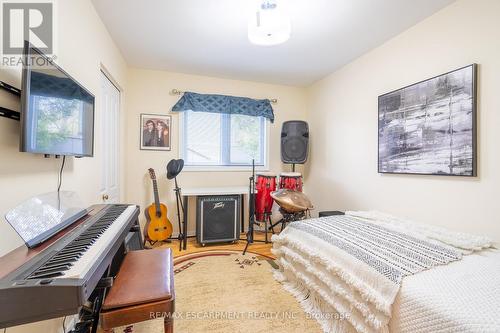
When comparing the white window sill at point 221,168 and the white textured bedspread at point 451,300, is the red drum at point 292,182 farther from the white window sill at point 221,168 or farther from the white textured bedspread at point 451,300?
the white textured bedspread at point 451,300

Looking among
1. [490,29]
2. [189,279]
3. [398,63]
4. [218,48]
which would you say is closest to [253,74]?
[218,48]

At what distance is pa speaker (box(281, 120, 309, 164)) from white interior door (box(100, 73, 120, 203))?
2.36 m

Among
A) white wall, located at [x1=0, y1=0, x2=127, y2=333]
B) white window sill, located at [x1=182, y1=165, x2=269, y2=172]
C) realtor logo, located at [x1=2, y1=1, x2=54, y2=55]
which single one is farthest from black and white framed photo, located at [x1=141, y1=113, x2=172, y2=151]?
realtor logo, located at [x1=2, y1=1, x2=54, y2=55]

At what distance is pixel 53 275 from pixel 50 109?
0.87m

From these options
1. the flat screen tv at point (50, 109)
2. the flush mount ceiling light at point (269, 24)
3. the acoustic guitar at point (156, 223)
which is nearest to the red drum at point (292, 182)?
the acoustic guitar at point (156, 223)

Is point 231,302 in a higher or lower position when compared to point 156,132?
lower

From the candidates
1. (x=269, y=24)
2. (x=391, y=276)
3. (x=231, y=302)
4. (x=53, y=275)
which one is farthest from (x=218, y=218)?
(x=53, y=275)

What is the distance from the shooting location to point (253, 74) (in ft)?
11.4

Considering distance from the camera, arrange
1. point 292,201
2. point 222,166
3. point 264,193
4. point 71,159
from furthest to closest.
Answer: point 222,166
point 264,193
point 292,201
point 71,159

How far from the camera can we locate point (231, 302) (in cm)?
185

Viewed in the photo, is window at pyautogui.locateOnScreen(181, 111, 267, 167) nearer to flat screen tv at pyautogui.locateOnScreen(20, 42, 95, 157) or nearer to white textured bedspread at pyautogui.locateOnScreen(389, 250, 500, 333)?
flat screen tv at pyautogui.locateOnScreen(20, 42, 95, 157)

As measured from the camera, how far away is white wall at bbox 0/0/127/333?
100cm

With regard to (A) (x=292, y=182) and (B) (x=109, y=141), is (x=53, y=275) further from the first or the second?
(A) (x=292, y=182)

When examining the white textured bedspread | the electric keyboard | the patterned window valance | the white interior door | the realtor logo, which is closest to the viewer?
the electric keyboard
